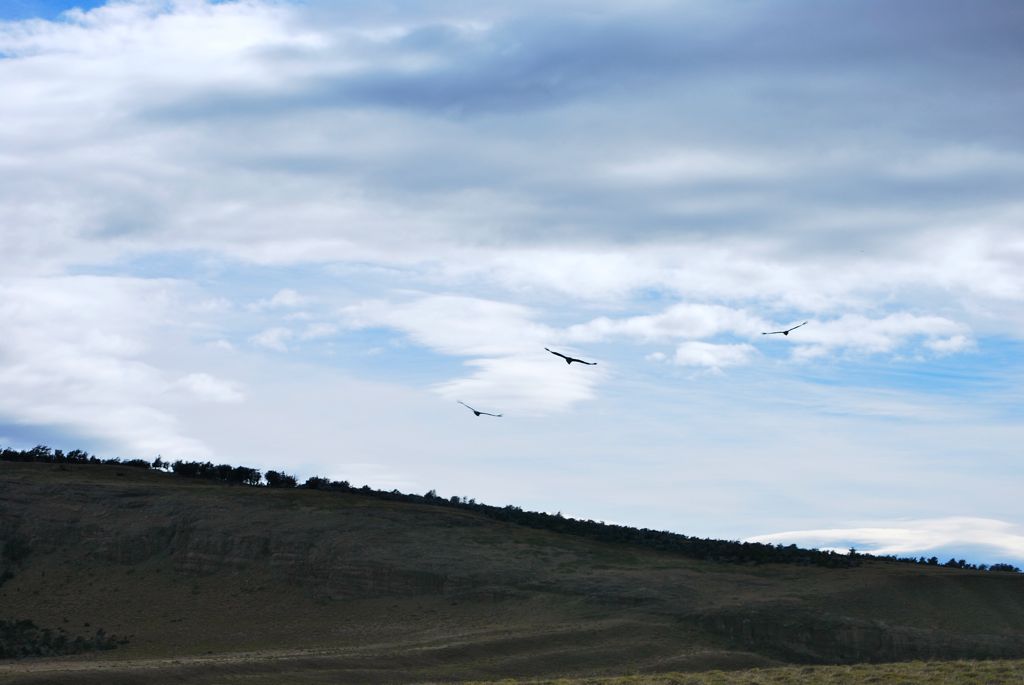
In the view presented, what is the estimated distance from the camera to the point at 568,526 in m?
59.8

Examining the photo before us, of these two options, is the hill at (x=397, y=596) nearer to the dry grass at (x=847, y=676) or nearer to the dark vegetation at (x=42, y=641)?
the dark vegetation at (x=42, y=641)

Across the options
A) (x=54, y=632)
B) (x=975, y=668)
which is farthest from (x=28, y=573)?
(x=975, y=668)

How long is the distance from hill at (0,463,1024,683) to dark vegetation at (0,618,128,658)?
0.32 metres

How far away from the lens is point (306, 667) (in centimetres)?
3591

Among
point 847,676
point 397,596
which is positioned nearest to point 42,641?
point 397,596

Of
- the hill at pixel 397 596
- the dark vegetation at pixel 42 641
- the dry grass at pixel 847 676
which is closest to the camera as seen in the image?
the dry grass at pixel 847 676

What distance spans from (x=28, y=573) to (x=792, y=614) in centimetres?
3181

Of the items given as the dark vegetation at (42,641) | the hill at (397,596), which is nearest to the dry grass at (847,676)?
the hill at (397,596)

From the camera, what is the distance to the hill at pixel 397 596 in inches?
1543

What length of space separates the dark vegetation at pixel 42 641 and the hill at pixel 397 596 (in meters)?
0.32

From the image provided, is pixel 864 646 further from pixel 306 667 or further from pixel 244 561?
pixel 244 561

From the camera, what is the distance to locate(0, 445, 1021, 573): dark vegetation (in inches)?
2149

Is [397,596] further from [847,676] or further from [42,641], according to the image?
[847,676]

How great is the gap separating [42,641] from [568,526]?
2554cm
